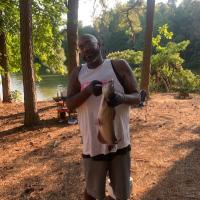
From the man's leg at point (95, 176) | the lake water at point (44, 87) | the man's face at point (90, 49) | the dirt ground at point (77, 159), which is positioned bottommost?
the lake water at point (44, 87)

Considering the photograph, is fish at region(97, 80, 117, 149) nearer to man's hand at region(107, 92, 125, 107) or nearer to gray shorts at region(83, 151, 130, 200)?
man's hand at region(107, 92, 125, 107)

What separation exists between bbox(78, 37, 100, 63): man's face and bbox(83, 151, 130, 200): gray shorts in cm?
83

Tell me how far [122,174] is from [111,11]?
36.5 ft

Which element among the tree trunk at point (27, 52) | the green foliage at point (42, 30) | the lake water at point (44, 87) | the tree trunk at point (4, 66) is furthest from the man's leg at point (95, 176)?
the lake water at point (44, 87)

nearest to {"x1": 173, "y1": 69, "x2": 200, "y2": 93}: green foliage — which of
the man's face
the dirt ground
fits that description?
the dirt ground

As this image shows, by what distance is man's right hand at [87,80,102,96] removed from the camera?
8.91ft

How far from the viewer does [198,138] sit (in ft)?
24.2

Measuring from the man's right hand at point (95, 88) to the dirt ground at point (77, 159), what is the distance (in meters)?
2.31

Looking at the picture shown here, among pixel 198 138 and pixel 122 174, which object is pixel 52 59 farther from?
pixel 122 174

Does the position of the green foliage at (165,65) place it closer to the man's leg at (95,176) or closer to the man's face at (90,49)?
the man's leg at (95,176)

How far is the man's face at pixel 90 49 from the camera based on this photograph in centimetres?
287

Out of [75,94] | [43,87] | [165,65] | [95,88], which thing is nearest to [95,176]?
[75,94]

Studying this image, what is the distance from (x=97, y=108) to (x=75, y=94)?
0.24 meters

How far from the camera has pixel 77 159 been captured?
20.3ft
